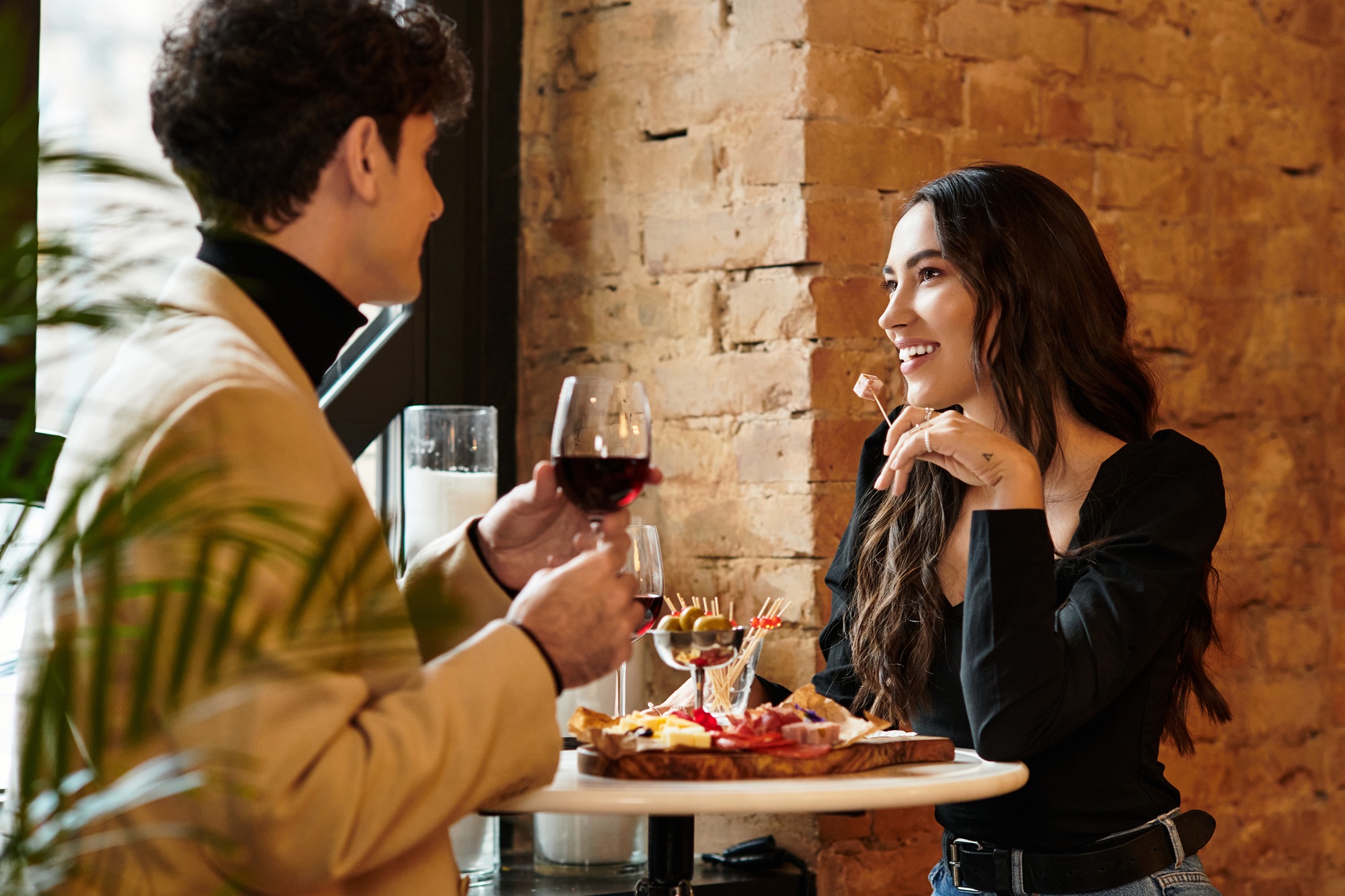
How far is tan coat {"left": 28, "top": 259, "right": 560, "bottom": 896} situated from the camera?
0.89m

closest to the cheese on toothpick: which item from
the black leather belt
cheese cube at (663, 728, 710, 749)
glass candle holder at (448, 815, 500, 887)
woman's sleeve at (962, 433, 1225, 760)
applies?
woman's sleeve at (962, 433, 1225, 760)

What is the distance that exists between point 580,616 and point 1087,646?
0.77m

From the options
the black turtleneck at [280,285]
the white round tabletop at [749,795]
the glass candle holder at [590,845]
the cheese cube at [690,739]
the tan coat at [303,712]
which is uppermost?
the black turtleneck at [280,285]

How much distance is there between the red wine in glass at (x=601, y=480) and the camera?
4.27 ft

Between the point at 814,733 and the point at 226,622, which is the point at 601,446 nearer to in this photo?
the point at 814,733

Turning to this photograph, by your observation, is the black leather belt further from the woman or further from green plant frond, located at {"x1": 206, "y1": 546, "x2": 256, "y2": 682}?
green plant frond, located at {"x1": 206, "y1": 546, "x2": 256, "y2": 682}

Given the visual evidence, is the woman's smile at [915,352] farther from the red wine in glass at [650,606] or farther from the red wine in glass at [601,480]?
the red wine in glass at [601,480]

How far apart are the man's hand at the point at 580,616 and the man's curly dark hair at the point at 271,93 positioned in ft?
1.31

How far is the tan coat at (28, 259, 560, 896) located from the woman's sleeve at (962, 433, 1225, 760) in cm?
69

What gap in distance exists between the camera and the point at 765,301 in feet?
7.89

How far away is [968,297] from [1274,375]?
124cm

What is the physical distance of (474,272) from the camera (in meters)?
2.77

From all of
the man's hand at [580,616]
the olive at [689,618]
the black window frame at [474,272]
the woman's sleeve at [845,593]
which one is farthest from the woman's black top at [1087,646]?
the black window frame at [474,272]

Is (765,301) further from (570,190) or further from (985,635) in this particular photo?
(985,635)
